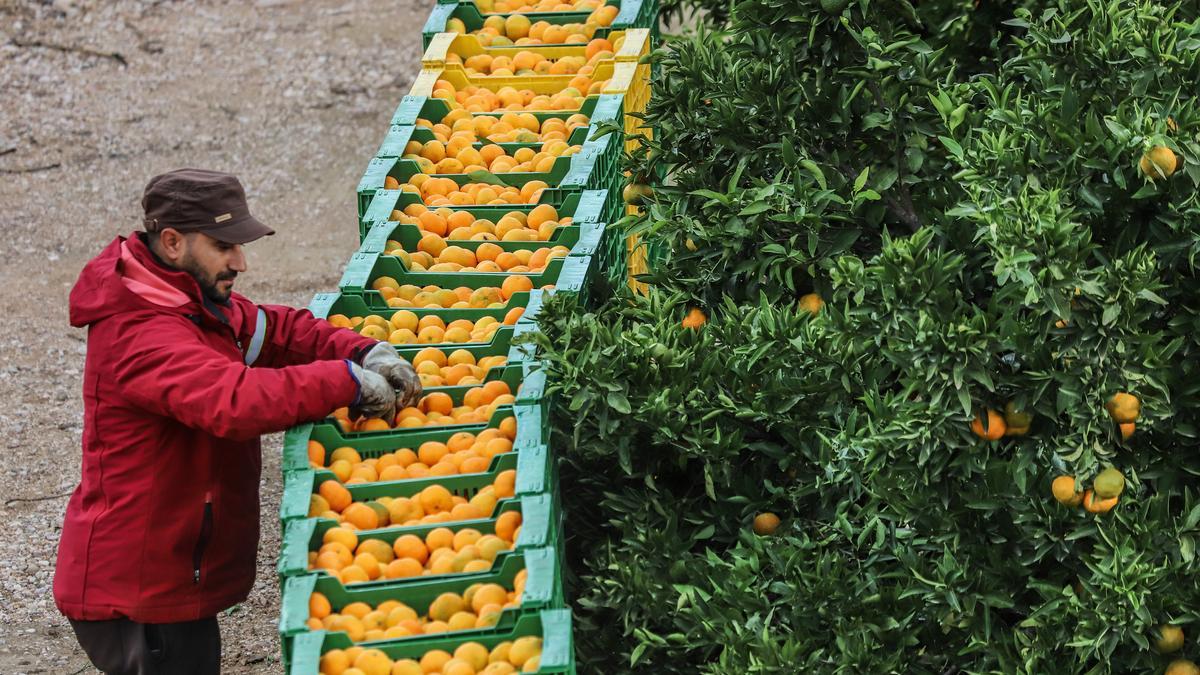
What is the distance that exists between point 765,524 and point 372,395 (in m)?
A: 1.06

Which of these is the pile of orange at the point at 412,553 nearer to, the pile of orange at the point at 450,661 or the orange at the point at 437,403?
the pile of orange at the point at 450,661

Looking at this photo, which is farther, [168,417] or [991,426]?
[168,417]

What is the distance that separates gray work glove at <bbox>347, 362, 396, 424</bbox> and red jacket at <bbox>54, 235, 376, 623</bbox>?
0.11 feet

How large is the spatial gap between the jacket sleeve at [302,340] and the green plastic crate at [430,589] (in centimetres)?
77

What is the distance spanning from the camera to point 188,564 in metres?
3.95

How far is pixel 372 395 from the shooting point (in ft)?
13.0

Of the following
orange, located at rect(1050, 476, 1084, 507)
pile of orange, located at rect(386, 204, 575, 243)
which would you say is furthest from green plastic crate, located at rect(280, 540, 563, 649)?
pile of orange, located at rect(386, 204, 575, 243)

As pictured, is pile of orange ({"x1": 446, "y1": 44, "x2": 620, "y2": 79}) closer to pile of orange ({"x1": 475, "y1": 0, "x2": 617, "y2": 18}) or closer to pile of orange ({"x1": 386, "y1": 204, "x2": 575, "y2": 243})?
pile of orange ({"x1": 475, "y1": 0, "x2": 617, "y2": 18})

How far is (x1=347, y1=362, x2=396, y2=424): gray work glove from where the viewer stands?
12.9 ft

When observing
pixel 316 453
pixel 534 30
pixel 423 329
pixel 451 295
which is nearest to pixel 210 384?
pixel 316 453

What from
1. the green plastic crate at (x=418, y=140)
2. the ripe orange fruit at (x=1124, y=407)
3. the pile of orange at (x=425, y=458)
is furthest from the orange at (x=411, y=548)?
the green plastic crate at (x=418, y=140)

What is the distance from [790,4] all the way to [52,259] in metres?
6.07

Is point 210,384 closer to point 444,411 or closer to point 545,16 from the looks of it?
point 444,411

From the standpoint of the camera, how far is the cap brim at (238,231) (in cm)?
388
